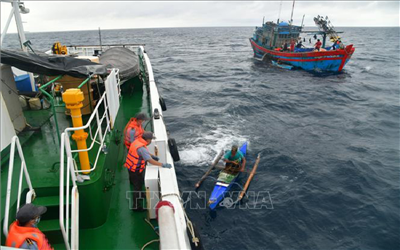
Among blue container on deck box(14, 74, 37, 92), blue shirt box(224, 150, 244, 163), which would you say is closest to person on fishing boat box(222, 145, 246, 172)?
blue shirt box(224, 150, 244, 163)

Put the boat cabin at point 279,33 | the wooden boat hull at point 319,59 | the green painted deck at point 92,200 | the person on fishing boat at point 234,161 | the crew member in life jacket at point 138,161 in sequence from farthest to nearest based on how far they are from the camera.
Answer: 1. the boat cabin at point 279,33
2. the wooden boat hull at point 319,59
3. the person on fishing boat at point 234,161
4. the crew member in life jacket at point 138,161
5. the green painted deck at point 92,200

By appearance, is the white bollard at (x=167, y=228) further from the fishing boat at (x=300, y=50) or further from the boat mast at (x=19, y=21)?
the fishing boat at (x=300, y=50)

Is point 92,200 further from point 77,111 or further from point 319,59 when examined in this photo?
point 319,59

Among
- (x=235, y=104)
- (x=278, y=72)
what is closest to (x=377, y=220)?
(x=235, y=104)

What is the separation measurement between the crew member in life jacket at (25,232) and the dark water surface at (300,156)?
5.54 metres

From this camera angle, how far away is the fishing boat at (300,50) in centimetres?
3158

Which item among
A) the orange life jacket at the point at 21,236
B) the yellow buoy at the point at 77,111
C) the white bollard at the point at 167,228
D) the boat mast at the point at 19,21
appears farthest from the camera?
the boat mast at the point at 19,21

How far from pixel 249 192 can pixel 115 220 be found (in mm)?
6324

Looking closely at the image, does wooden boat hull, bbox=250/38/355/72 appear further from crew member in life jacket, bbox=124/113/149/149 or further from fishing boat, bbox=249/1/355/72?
crew member in life jacket, bbox=124/113/149/149

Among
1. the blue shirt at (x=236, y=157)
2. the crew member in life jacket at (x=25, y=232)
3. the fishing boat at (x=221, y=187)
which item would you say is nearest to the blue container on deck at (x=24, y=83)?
the crew member in life jacket at (x=25, y=232)

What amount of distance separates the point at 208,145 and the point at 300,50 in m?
28.4

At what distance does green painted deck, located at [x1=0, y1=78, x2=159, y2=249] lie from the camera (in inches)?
159

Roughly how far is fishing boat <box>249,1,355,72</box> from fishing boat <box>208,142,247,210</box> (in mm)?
27688

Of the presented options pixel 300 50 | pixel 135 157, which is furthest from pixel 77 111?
pixel 300 50
